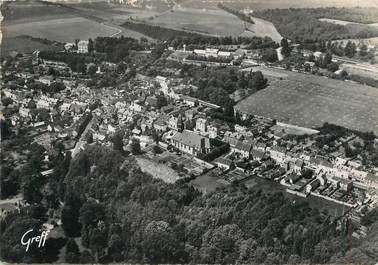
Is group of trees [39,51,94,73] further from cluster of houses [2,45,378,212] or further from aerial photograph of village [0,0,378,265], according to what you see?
cluster of houses [2,45,378,212]

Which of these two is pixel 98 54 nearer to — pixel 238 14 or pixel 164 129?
pixel 164 129

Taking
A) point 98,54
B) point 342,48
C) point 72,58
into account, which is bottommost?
point 342,48

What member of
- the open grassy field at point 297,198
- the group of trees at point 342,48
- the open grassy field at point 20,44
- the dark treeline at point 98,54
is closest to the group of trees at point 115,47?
the dark treeline at point 98,54

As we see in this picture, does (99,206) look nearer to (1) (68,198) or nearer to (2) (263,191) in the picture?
(1) (68,198)

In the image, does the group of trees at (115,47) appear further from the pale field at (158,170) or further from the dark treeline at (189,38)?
the pale field at (158,170)

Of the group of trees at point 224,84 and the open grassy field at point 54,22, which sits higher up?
the open grassy field at point 54,22
